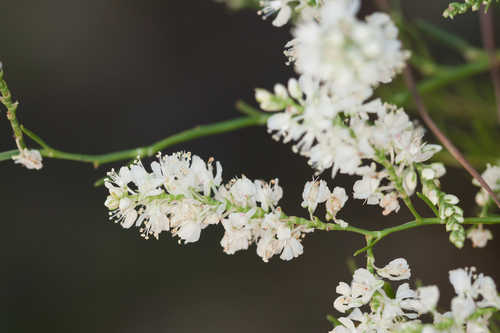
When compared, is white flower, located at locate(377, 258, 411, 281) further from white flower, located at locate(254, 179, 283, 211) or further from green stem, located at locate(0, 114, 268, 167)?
green stem, located at locate(0, 114, 268, 167)

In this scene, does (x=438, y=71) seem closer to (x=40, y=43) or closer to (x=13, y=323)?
(x=40, y=43)

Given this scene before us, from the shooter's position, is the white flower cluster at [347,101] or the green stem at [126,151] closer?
the white flower cluster at [347,101]

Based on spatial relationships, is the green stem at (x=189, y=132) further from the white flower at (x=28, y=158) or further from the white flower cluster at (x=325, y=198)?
the white flower cluster at (x=325, y=198)

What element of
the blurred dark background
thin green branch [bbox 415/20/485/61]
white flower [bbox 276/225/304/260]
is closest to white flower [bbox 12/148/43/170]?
white flower [bbox 276/225/304/260]

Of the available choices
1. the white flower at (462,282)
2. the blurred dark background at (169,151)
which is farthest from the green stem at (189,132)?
the blurred dark background at (169,151)

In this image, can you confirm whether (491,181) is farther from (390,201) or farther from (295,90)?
(295,90)

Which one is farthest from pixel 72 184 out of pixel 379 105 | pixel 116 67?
pixel 379 105
